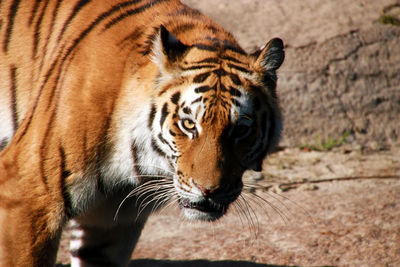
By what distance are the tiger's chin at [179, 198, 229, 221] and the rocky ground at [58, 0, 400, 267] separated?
0.87 metres

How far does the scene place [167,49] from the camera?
6.54 feet

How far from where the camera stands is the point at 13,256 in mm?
1922

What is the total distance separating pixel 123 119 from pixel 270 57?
0.57 metres

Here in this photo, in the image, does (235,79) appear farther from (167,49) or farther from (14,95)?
(14,95)

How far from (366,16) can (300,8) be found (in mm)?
506

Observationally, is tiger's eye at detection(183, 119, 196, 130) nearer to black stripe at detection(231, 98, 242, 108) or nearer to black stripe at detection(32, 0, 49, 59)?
black stripe at detection(231, 98, 242, 108)

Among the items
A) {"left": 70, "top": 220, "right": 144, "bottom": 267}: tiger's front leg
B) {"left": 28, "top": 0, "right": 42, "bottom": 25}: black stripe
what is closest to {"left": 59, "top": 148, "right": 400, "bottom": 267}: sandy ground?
{"left": 70, "top": 220, "right": 144, "bottom": 267}: tiger's front leg

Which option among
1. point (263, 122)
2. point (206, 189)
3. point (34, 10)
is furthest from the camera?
point (34, 10)

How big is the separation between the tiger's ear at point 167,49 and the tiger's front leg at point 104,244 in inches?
30.6

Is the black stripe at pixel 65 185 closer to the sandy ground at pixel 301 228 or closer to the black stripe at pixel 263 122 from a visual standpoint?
the black stripe at pixel 263 122

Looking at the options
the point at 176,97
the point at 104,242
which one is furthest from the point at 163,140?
the point at 104,242

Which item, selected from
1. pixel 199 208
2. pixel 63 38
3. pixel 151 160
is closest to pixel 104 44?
pixel 63 38

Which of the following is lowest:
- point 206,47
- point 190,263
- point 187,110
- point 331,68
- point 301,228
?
point 190,263

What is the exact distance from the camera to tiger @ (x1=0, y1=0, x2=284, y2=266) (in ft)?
6.25
